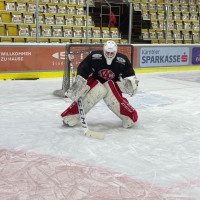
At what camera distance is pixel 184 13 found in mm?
12562

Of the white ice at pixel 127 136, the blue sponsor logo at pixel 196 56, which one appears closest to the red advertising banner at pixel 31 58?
the white ice at pixel 127 136

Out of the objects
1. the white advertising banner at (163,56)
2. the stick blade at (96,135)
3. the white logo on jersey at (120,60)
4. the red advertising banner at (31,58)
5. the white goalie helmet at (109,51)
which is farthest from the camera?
the white advertising banner at (163,56)

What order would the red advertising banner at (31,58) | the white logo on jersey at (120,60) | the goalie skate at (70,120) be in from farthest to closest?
the red advertising banner at (31,58), the goalie skate at (70,120), the white logo on jersey at (120,60)

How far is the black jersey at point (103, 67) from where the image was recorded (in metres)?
3.49

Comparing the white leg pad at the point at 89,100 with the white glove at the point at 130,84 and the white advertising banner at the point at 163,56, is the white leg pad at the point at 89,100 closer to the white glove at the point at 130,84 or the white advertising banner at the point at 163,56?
the white glove at the point at 130,84

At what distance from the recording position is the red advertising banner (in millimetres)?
6895

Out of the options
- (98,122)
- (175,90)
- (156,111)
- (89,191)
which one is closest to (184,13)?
(175,90)

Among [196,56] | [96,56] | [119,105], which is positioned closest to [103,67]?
[96,56]

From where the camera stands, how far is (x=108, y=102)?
3660 mm

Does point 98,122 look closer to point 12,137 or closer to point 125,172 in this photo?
point 12,137

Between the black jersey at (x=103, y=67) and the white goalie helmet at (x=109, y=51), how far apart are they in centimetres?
5

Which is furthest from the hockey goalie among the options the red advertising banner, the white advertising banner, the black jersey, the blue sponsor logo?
the blue sponsor logo

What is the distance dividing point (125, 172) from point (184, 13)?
11.1m

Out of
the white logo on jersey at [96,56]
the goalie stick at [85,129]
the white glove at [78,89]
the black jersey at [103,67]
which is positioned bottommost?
the goalie stick at [85,129]
